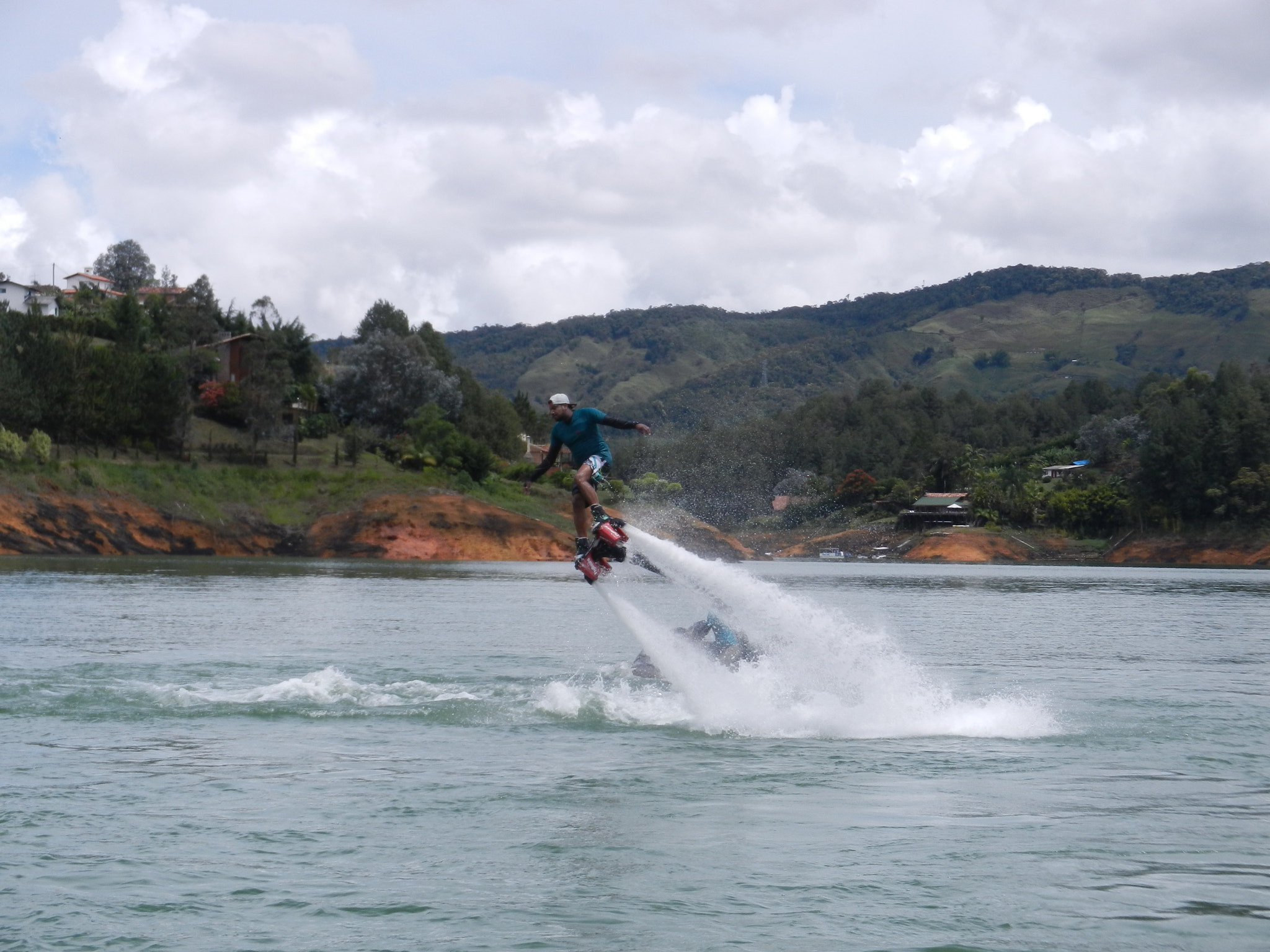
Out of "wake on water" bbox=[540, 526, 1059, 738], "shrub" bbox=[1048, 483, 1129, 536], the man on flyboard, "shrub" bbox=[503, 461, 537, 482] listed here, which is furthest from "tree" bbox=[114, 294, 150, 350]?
the man on flyboard

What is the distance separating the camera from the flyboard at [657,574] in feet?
62.1

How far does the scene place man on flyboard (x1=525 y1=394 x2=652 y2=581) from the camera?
62.0 ft

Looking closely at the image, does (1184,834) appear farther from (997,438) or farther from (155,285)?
(155,285)

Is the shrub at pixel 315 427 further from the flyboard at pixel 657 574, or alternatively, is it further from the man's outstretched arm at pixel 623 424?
the man's outstretched arm at pixel 623 424

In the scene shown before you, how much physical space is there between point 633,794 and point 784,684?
6361 mm

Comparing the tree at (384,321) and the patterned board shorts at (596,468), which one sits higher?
the tree at (384,321)

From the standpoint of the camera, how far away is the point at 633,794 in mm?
15125

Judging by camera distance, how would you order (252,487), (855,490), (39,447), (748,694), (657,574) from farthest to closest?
1. (855,490)
2. (252,487)
3. (39,447)
4. (657,574)
5. (748,694)

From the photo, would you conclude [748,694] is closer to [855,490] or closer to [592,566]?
[592,566]

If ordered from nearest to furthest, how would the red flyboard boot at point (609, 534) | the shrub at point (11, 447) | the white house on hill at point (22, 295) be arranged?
1. the red flyboard boot at point (609, 534)
2. the shrub at point (11, 447)
3. the white house on hill at point (22, 295)

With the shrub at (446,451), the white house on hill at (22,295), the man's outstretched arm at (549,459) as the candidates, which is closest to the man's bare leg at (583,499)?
the man's outstretched arm at (549,459)

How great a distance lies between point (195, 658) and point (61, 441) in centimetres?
7150

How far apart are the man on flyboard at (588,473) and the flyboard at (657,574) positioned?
0.01m

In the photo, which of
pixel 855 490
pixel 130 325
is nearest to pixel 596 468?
pixel 130 325
